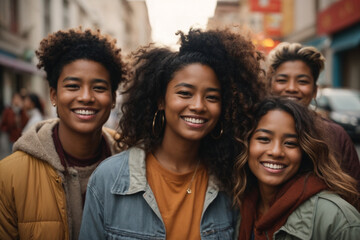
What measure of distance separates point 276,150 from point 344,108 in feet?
31.8

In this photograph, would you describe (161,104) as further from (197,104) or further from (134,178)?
(134,178)

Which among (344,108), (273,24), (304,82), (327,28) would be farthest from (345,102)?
(273,24)

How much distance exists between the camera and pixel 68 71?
101 inches

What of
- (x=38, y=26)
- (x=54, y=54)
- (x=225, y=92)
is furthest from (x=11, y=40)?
(x=225, y=92)

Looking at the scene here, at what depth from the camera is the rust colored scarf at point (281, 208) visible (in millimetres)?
2115

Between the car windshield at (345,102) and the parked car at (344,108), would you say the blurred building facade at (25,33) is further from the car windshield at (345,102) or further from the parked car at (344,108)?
the car windshield at (345,102)

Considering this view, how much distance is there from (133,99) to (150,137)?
0.36 metres

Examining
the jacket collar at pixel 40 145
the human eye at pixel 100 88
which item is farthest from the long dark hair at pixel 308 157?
the jacket collar at pixel 40 145

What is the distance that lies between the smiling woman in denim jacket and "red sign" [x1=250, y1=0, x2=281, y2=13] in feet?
56.6

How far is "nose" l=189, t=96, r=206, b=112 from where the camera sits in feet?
7.30

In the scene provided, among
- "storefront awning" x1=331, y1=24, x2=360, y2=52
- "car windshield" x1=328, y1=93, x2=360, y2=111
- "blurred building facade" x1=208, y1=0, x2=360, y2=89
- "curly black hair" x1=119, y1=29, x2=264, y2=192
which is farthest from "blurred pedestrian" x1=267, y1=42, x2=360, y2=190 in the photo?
"storefront awning" x1=331, y1=24, x2=360, y2=52

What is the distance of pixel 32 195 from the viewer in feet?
7.25

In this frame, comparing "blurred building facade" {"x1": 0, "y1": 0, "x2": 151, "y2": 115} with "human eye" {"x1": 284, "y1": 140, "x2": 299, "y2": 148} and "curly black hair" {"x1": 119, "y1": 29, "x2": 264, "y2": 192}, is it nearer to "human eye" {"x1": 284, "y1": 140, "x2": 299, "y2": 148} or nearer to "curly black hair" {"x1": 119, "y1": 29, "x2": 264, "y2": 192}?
"curly black hair" {"x1": 119, "y1": 29, "x2": 264, "y2": 192}

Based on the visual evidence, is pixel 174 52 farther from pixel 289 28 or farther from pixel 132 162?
pixel 289 28
